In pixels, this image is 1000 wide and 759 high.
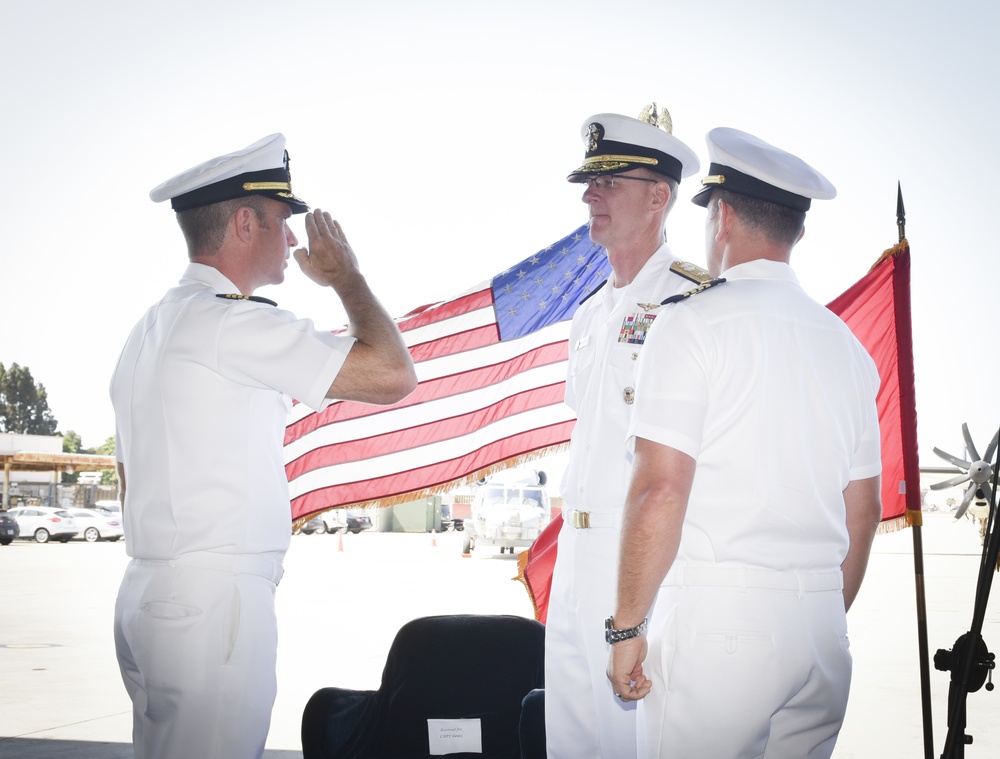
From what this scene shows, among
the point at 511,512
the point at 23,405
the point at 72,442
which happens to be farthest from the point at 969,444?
the point at 72,442

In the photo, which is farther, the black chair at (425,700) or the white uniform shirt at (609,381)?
the black chair at (425,700)

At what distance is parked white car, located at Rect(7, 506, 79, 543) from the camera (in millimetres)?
32188

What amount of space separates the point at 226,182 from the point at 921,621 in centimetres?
290

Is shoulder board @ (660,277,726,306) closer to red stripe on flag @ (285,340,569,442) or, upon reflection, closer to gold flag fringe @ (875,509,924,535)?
gold flag fringe @ (875,509,924,535)

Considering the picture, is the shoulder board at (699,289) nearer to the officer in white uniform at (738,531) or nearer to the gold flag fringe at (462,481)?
the officer in white uniform at (738,531)

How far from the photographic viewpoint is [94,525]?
34.3 metres

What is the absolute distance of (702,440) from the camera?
6.67 ft

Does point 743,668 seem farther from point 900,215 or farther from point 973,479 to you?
point 973,479

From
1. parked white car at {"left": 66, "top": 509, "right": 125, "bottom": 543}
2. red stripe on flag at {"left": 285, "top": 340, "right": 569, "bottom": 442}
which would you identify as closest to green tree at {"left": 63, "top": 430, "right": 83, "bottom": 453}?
parked white car at {"left": 66, "top": 509, "right": 125, "bottom": 543}

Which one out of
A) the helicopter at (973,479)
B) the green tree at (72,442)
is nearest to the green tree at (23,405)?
the green tree at (72,442)

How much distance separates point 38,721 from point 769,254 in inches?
229

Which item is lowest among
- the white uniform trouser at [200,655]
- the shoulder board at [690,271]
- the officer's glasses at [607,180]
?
the white uniform trouser at [200,655]

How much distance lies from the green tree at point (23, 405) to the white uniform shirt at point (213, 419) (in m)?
84.5

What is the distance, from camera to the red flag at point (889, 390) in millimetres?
4074
